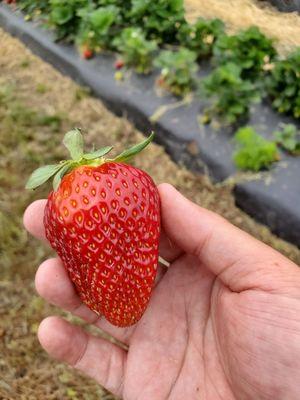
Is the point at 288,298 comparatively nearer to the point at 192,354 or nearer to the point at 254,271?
the point at 254,271

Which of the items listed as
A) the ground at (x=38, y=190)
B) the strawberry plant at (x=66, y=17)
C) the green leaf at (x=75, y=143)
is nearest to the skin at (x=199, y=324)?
the green leaf at (x=75, y=143)

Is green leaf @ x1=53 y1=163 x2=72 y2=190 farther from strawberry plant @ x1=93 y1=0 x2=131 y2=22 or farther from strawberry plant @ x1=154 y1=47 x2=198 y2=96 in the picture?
strawberry plant @ x1=93 y1=0 x2=131 y2=22

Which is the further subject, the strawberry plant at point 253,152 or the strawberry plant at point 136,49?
the strawberry plant at point 136,49

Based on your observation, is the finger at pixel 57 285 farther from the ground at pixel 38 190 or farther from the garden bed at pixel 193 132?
the garden bed at pixel 193 132

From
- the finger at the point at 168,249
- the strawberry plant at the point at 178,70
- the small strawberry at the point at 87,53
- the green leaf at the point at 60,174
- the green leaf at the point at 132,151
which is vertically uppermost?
the green leaf at the point at 132,151

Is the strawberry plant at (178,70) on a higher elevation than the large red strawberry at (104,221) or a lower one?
lower

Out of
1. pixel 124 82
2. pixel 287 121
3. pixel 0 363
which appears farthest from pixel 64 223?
pixel 124 82

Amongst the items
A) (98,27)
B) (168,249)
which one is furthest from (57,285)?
(98,27)

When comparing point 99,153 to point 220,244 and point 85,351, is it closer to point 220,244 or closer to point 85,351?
point 220,244
